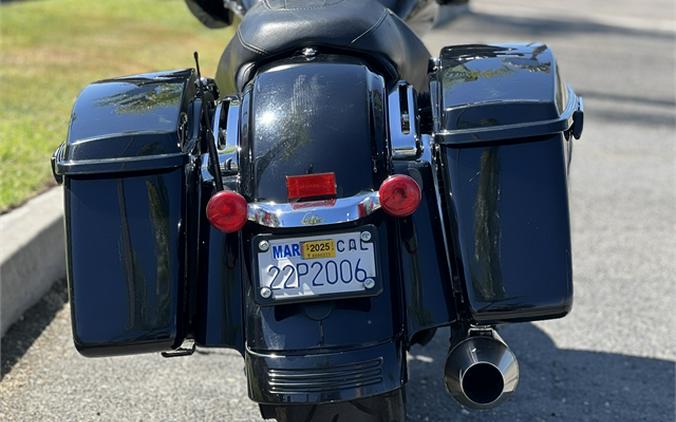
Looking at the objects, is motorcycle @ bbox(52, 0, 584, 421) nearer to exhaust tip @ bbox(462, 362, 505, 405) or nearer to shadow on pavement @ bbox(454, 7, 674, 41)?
exhaust tip @ bbox(462, 362, 505, 405)

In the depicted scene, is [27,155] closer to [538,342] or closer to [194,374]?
[194,374]

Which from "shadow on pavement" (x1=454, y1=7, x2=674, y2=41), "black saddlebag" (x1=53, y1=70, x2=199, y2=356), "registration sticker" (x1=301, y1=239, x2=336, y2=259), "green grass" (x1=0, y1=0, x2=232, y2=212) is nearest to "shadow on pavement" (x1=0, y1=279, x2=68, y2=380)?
"green grass" (x1=0, y1=0, x2=232, y2=212)

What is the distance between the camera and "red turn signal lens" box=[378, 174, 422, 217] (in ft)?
9.30

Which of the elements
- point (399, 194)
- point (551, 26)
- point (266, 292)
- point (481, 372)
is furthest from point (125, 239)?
point (551, 26)

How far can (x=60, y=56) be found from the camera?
1070 cm

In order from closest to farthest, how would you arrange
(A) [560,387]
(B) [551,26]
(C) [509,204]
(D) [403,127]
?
(C) [509,204]
(D) [403,127]
(A) [560,387]
(B) [551,26]

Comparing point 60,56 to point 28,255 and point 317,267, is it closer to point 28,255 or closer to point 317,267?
point 28,255

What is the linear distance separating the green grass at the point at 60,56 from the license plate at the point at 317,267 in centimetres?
281

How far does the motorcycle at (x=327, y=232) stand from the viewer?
112 inches

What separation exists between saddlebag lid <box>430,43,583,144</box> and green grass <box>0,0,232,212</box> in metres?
2.92

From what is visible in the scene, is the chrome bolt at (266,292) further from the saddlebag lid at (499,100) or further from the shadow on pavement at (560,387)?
the shadow on pavement at (560,387)

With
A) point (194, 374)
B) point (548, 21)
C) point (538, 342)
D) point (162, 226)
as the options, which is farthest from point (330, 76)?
point (548, 21)

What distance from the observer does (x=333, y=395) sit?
2.78 m

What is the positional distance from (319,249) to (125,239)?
0.56 metres
